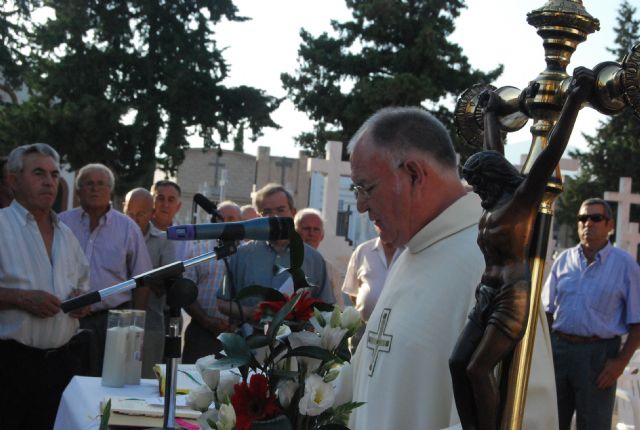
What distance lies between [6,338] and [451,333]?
11.3ft

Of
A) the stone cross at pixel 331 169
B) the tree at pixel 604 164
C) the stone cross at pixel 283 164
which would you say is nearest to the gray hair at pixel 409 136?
the stone cross at pixel 331 169

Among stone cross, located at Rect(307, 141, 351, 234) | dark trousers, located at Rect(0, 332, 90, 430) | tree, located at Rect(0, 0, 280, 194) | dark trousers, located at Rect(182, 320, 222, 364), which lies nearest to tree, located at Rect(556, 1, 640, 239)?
tree, located at Rect(0, 0, 280, 194)

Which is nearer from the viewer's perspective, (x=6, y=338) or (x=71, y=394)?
(x=71, y=394)

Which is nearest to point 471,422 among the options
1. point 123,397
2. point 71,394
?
point 123,397

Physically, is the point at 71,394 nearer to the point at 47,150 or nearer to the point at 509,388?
the point at 47,150

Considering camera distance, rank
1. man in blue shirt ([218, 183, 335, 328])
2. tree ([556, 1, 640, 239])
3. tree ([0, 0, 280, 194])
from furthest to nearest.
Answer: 1. tree ([556, 1, 640, 239])
2. tree ([0, 0, 280, 194])
3. man in blue shirt ([218, 183, 335, 328])

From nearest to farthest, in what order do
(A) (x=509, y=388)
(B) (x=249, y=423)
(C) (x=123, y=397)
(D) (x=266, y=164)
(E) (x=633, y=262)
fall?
1. (A) (x=509, y=388)
2. (B) (x=249, y=423)
3. (C) (x=123, y=397)
4. (E) (x=633, y=262)
5. (D) (x=266, y=164)

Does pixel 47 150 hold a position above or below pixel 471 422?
above

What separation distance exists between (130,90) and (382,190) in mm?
25528

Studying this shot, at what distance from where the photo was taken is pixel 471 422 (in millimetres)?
1529

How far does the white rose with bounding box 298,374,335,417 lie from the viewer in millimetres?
2262

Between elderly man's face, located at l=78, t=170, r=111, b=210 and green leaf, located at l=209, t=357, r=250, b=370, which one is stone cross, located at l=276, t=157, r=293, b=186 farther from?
green leaf, located at l=209, t=357, r=250, b=370

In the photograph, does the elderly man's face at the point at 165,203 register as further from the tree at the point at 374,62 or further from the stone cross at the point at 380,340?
the tree at the point at 374,62

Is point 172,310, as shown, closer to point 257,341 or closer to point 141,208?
point 257,341
